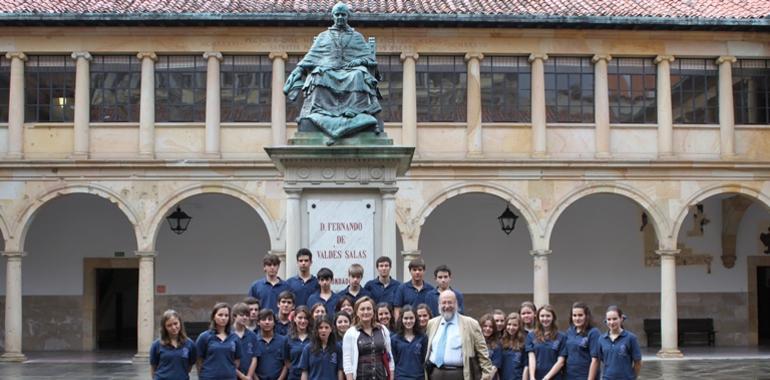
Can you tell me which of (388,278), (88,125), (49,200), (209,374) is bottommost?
(209,374)

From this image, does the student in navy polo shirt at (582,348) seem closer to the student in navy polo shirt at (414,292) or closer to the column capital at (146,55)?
the student in navy polo shirt at (414,292)

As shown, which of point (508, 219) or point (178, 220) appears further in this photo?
point (178, 220)

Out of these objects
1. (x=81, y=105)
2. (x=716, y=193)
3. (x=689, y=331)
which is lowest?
(x=689, y=331)

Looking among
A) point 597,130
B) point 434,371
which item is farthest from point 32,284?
point 434,371

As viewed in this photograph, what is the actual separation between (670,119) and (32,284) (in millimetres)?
15920

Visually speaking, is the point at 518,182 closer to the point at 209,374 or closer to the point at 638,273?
the point at 638,273

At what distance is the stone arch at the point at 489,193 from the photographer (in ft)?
84.2

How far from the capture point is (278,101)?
1014 inches

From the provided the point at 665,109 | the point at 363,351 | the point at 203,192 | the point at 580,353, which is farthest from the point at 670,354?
the point at 363,351

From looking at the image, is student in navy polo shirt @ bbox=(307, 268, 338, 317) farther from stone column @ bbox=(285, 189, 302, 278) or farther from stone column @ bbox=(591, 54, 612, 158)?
stone column @ bbox=(591, 54, 612, 158)

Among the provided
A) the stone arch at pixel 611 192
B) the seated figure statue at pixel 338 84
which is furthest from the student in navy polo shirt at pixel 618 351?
the stone arch at pixel 611 192

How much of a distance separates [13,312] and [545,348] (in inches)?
681

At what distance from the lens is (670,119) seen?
26172mm

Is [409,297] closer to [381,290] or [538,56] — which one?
[381,290]
